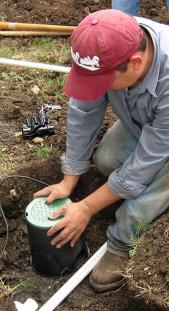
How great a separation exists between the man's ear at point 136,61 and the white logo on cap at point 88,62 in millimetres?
157

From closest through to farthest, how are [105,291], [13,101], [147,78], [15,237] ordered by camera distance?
1. [147,78]
2. [105,291]
3. [15,237]
4. [13,101]

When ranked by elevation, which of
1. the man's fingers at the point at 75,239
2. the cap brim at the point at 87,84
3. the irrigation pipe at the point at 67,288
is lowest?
the irrigation pipe at the point at 67,288

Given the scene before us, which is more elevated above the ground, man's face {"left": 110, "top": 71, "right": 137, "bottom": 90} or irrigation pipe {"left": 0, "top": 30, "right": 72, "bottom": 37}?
man's face {"left": 110, "top": 71, "right": 137, "bottom": 90}

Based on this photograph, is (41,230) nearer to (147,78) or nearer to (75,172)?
(75,172)

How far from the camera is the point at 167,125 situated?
238 centimetres

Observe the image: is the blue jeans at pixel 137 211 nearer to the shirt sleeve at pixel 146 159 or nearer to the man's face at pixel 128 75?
the shirt sleeve at pixel 146 159

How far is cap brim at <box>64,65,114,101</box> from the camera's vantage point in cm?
211

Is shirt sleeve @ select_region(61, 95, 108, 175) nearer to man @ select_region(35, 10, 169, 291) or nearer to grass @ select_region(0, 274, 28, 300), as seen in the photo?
man @ select_region(35, 10, 169, 291)

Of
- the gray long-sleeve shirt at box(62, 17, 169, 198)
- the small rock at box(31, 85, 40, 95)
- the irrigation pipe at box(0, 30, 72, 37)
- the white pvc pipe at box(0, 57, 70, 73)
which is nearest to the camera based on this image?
the gray long-sleeve shirt at box(62, 17, 169, 198)

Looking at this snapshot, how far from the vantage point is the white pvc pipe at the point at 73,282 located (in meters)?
2.54

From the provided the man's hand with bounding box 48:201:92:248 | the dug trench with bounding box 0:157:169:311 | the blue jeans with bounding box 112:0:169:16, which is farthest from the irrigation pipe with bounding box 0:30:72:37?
the man's hand with bounding box 48:201:92:248

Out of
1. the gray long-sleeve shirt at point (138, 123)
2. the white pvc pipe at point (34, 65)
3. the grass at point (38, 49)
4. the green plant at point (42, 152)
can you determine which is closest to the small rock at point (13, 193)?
the green plant at point (42, 152)

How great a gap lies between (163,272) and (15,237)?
0.92 meters

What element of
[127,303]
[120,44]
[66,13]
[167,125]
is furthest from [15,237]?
[66,13]
